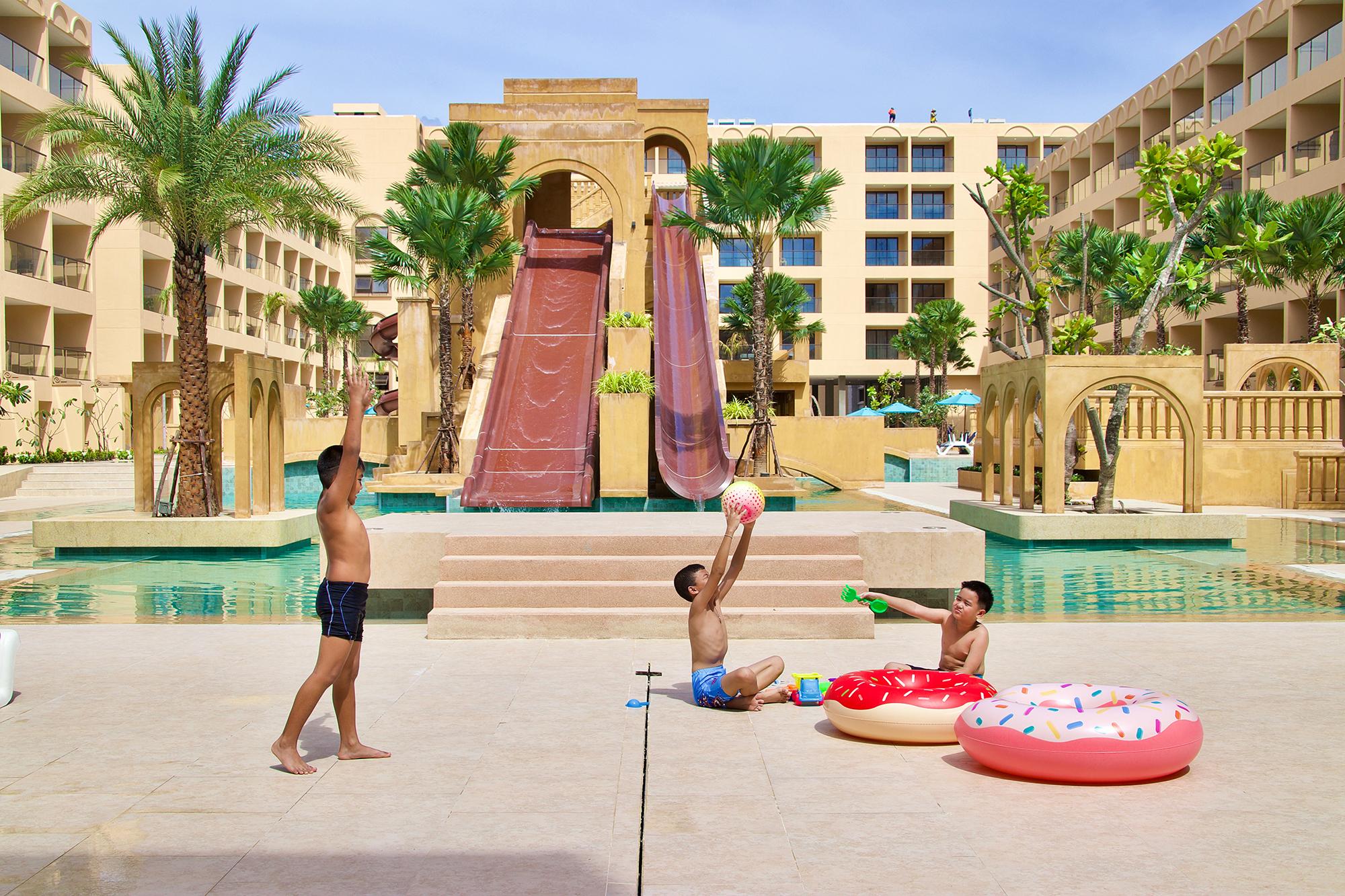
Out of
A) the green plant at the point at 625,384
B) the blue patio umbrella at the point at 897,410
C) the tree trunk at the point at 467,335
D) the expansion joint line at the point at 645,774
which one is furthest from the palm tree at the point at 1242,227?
the expansion joint line at the point at 645,774

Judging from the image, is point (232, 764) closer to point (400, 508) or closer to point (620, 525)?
point (620, 525)

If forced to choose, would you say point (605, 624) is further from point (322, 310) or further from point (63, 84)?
point (322, 310)

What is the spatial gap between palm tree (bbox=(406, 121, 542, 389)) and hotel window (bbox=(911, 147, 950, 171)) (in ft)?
127

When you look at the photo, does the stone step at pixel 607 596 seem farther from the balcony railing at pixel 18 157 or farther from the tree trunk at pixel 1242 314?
the balcony railing at pixel 18 157

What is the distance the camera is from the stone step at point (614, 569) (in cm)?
919

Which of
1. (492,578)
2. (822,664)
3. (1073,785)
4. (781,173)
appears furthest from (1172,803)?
(781,173)

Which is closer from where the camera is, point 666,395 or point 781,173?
point 666,395

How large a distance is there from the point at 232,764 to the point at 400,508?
17.2m

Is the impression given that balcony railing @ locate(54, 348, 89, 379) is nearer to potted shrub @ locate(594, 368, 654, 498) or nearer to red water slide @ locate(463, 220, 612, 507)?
red water slide @ locate(463, 220, 612, 507)

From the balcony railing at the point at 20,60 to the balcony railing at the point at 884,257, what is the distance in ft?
136

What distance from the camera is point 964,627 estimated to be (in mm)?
6660

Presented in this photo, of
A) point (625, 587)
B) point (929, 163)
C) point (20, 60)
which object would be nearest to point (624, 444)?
point (625, 587)

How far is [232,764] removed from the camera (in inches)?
217

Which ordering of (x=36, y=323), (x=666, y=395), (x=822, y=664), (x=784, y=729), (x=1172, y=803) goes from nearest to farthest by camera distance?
(x=1172, y=803)
(x=784, y=729)
(x=822, y=664)
(x=666, y=395)
(x=36, y=323)
